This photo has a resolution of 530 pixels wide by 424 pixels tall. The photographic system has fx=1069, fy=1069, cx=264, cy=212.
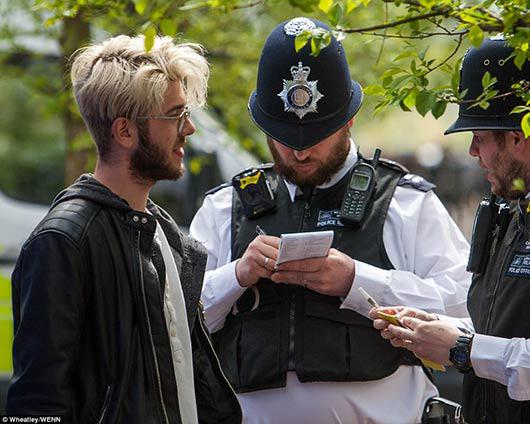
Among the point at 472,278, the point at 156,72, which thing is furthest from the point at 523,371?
the point at 156,72

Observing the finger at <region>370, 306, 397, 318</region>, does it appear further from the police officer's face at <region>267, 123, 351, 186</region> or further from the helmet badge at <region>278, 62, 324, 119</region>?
the helmet badge at <region>278, 62, 324, 119</region>

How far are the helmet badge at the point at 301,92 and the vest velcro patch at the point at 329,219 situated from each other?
0.36 meters

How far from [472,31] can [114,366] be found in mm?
1302

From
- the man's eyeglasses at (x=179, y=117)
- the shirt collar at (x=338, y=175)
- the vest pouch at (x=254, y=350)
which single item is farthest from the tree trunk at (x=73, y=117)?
the man's eyeglasses at (x=179, y=117)

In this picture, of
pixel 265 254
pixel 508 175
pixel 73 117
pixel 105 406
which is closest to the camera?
pixel 105 406

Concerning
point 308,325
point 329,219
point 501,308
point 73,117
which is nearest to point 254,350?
point 308,325

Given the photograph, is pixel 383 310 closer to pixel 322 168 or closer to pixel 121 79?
pixel 322 168

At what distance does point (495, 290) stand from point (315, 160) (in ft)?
2.76

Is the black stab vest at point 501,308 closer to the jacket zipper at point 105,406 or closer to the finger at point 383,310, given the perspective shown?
the finger at point 383,310

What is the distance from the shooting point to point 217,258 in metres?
4.04

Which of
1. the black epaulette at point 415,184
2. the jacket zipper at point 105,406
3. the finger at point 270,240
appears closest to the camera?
the jacket zipper at point 105,406

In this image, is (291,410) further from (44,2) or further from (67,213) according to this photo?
(44,2)

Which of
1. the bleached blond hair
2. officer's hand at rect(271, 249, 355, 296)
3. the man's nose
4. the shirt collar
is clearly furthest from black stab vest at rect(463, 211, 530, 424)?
the bleached blond hair

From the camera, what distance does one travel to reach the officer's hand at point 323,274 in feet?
12.0
